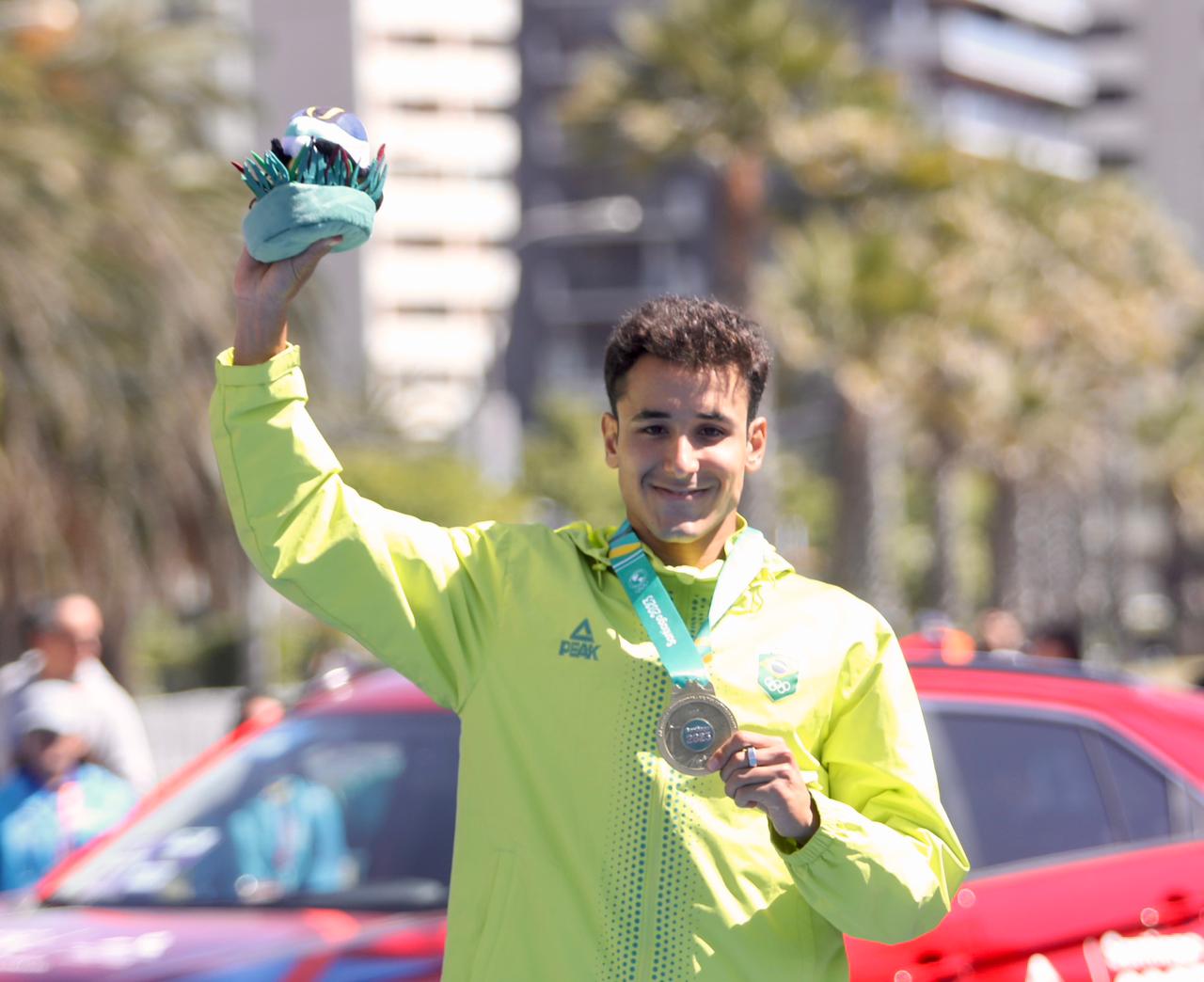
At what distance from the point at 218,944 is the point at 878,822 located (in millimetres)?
1951

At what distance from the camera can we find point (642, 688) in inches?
109

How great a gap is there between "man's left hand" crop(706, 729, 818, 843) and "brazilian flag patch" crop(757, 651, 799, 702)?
16 cm

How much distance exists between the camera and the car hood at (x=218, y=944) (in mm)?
4051

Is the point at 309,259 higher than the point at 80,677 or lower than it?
higher

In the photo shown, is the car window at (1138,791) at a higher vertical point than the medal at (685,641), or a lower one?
lower

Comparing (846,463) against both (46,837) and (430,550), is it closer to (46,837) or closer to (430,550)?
(46,837)

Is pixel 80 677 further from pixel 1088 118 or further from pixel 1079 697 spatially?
pixel 1088 118

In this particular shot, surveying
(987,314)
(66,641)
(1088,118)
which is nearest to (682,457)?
(66,641)

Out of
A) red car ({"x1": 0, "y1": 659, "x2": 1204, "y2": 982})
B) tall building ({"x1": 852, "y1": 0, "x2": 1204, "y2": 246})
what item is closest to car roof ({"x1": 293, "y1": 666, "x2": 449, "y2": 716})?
red car ({"x1": 0, "y1": 659, "x2": 1204, "y2": 982})

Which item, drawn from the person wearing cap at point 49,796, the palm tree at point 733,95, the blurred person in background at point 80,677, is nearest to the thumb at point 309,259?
the person wearing cap at point 49,796

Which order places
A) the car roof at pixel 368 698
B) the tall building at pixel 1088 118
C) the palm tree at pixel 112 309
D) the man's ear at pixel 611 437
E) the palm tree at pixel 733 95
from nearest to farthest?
the man's ear at pixel 611 437, the car roof at pixel 368 698, the palm tree at pixel 112 309, the palm tree at pixel 733 95, the tall building at pixel 1088 118

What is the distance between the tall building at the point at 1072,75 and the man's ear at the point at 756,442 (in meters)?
64.2

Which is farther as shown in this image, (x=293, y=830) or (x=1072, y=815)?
(x=293, y=830)

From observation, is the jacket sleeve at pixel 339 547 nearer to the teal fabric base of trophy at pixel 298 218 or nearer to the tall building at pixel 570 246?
the teal fabric base of trophy at pixel 298 218
